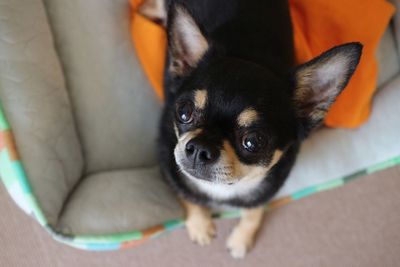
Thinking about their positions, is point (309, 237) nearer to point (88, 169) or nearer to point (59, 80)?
point (88, 169)

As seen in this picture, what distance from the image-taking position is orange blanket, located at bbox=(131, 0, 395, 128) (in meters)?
1.50

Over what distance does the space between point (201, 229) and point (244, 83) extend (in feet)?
2.26

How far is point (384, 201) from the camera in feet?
5.47

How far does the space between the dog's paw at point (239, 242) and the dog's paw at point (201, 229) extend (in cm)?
8

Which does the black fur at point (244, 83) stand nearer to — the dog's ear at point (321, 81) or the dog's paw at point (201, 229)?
the dog's ear at point (321, 81)

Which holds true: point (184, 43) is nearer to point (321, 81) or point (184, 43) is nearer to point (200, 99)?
point (200, 99)

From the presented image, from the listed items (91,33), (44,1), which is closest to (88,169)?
(91,33)

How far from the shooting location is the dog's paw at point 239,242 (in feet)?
5.01

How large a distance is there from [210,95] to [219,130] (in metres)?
0.09

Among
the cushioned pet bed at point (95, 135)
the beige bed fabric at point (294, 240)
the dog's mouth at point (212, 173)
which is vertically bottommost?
the beige bed fabric at point (294, 240)

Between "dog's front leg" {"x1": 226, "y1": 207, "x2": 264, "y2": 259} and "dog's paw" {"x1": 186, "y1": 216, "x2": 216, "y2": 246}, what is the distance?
0.08m

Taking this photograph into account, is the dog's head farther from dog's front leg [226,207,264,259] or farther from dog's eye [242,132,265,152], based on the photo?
dog's front leg [226,207,264,259]

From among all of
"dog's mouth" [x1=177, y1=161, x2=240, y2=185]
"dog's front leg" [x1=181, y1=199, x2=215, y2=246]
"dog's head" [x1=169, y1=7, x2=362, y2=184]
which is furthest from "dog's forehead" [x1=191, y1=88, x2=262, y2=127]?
"dog's front leg" [x1=181, y1=199, x2=215, y2=246]

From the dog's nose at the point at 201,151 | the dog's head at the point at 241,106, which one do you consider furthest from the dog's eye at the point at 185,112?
the dog's nose at the point at 201,151
